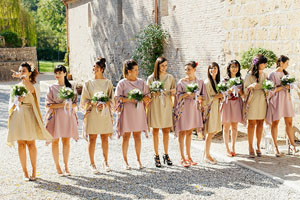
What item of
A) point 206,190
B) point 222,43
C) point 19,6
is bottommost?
point 206,190

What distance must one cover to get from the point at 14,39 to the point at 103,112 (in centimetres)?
2652

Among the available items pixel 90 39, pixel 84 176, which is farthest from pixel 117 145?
pixel 90 39

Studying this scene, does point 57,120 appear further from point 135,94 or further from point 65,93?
point 135,94

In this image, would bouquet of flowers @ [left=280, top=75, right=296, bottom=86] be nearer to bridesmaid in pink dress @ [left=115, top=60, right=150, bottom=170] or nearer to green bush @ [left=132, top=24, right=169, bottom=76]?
bridesmaid in pink dress @ [left=115, top=60, right=150, bottom=170]

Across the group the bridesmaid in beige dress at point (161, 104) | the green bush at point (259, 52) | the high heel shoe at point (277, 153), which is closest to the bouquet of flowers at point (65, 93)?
the bridesmaid in beige dress at point (161, 104)

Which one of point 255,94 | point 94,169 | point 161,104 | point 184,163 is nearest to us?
point 94,169

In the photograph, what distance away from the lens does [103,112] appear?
688cm

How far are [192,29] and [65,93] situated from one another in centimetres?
815

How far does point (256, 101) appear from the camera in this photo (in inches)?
309

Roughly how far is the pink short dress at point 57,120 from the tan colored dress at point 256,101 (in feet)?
10.7

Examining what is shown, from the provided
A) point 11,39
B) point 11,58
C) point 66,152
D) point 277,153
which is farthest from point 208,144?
point 11,39

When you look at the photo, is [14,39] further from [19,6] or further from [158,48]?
[158,48]

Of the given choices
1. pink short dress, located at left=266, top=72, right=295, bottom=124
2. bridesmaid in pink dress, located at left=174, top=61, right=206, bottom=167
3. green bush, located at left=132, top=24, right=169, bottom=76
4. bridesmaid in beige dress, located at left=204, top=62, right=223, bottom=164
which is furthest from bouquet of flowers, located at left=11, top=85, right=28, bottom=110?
green bush, located at left=132, top=24, right=169, bottom=76

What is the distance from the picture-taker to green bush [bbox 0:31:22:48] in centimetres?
3088
